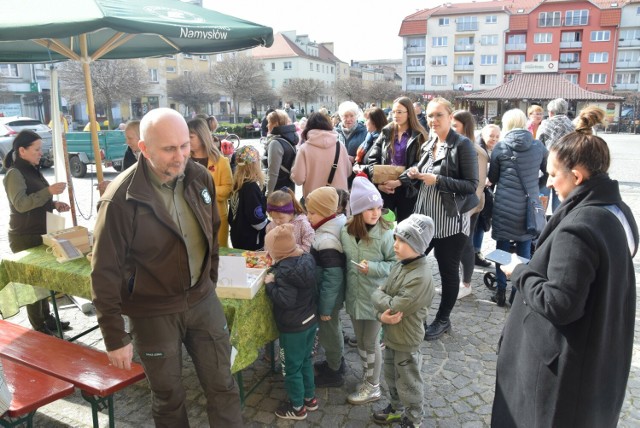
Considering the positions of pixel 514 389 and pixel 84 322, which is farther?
pixel 84 322

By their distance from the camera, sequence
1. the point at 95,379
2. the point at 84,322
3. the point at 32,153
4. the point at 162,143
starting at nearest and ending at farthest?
the point at 162,143 < the point at 95,379 < the point at 32,153 < the point at 84,322

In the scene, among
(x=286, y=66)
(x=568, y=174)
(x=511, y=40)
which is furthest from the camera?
(x=286, y=66)

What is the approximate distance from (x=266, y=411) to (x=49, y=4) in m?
3.44

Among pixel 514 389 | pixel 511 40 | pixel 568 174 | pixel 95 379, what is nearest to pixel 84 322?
pixel 95 379

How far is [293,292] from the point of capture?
9.96ft

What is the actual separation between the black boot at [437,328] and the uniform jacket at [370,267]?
125 centimetres

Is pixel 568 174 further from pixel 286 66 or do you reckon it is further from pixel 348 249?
pixel 286 66

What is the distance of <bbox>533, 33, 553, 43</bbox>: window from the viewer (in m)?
60.5

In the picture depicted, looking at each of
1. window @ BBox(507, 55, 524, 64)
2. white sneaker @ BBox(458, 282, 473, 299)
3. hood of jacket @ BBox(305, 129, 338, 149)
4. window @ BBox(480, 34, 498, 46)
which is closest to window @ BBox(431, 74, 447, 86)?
window @ BBox(480, 34, 498, 46)

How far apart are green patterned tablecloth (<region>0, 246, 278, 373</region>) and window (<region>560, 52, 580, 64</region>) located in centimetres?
6828

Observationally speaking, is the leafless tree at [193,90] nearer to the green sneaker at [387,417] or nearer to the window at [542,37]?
the window at [542,37]

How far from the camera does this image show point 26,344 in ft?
10.7

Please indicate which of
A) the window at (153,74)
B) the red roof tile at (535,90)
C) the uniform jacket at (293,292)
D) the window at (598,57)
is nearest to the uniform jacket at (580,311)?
the uniform jacket at (293,292)

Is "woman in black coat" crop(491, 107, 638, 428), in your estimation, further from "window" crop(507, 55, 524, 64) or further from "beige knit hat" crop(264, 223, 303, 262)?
"window" crop(507, 55, 524, 64)
